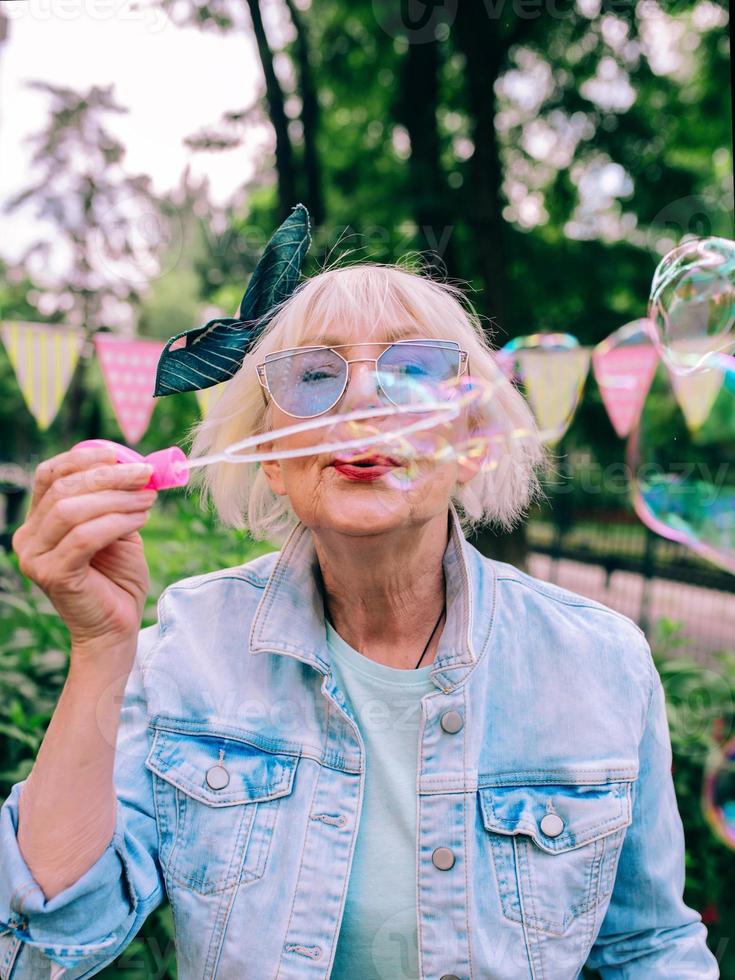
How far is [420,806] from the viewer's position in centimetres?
146

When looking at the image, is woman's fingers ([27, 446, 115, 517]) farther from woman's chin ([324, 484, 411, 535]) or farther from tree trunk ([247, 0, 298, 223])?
tree trunk ([247, 0, 298, 223])

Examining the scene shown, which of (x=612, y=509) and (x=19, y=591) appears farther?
(x=612, y=509)

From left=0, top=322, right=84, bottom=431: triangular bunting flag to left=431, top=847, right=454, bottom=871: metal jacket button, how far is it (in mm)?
2899

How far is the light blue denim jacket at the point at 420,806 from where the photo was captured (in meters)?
1.39

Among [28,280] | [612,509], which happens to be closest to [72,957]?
[28,280]

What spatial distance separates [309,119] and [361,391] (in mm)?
5271

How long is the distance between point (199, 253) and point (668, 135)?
3.95 m

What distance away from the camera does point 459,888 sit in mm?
1414

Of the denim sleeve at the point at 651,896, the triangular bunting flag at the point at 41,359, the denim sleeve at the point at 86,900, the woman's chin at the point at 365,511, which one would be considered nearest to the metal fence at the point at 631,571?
the triangular bunting flag at the point at 41,359

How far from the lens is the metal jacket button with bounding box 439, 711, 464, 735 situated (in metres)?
1.49

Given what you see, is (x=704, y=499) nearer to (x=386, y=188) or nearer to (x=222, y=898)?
(x=222, y=898)

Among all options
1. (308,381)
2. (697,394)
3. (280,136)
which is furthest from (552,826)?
(280,136)

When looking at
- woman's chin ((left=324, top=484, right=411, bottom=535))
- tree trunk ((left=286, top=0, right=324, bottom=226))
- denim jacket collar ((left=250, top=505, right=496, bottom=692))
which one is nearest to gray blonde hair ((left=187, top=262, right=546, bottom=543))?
denim jacket collar ((left=250, top=505, right=496, bottom=692))

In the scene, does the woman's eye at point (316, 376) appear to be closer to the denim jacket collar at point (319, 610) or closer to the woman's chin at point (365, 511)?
the woman's chin at point (365, 511)
